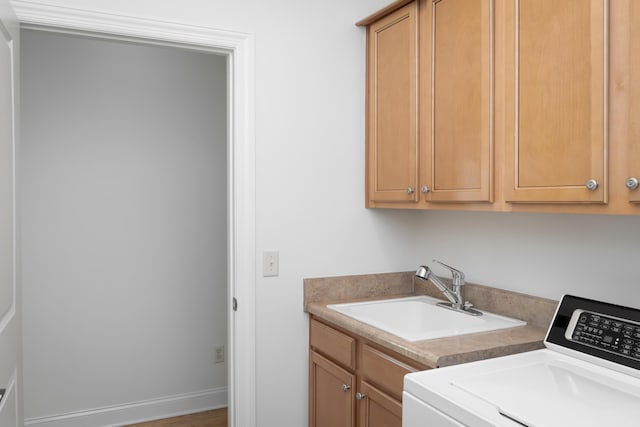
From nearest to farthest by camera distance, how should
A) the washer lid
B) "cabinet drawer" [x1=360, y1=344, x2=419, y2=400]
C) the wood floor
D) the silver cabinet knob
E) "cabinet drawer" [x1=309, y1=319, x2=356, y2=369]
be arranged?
the washer lid
the silver cabinet knob
"cabinet drawer" [x1=360, y1=344, x2=419, y2=400]
"cabinet drawer" [x1=309, y1=319, x2=356, y2=369]
the wood floor

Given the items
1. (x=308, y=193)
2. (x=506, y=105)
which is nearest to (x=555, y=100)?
(x=506, y=105)

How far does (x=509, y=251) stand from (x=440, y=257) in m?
0.41

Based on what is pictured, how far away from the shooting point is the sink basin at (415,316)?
1.88 m

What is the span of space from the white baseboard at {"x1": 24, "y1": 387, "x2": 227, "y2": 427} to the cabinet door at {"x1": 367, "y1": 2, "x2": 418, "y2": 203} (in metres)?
1.81

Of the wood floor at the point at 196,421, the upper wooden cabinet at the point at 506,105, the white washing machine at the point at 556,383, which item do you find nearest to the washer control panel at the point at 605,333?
the white washing machine at the point at 556,383

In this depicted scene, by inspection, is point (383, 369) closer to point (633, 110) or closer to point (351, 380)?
point (351, 380)

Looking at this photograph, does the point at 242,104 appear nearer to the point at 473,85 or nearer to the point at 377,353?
the point at 473,85

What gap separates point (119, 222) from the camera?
2.92 m

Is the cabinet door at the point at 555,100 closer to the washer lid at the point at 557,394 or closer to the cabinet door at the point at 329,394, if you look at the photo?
the washer lid at the point at 557,394

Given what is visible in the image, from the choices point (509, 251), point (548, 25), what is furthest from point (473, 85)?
point (509, 251)

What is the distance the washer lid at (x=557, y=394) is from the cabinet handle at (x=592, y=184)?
0.49 metres

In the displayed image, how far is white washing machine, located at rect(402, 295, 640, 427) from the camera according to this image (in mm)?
1060

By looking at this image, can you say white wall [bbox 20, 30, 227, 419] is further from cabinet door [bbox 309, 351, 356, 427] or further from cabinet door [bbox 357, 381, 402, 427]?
cabinet door [bbox 357, 381, 402, 427]

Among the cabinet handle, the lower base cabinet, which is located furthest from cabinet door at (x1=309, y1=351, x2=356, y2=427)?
the cabinet handle
